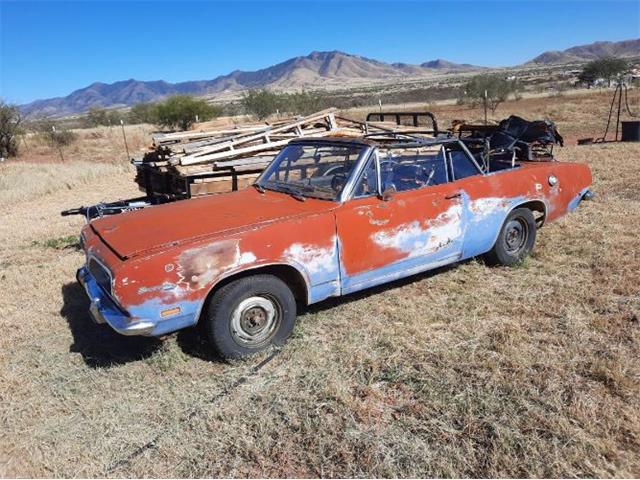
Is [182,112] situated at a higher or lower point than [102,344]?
higher

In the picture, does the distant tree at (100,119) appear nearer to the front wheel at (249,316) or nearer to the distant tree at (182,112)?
the distant tree at (182,112)

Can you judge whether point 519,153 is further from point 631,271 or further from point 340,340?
point 340,340

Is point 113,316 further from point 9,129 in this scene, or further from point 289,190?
point 9,129

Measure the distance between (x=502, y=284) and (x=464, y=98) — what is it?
1406 inches

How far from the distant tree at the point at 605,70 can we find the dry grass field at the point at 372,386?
45.2 m

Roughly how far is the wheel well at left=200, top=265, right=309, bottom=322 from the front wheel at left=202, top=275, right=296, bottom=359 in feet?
0.20

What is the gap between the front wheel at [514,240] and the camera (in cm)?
534

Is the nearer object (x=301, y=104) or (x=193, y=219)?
(x=193, y=219)

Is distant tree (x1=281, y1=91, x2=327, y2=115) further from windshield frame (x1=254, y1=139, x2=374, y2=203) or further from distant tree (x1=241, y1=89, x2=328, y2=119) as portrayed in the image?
windshield frame (x1=254, y1=139, x2=374, y2=203)

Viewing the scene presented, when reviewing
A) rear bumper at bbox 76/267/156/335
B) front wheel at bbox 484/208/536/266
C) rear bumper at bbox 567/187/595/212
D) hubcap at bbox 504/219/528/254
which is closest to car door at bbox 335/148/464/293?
front wheel at bbox 484/208/536/266

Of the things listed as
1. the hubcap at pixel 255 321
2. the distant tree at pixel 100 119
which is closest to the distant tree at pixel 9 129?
the distant tree at pixel 100 119

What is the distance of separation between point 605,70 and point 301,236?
162ft

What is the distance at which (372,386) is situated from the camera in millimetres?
3490

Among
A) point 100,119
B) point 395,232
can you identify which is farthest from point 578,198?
point 100,119
